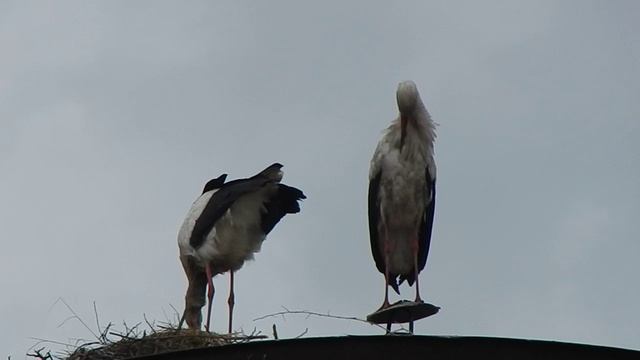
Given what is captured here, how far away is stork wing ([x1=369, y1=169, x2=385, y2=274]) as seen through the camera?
1221 cm

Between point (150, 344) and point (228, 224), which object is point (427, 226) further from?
point (150, 344)

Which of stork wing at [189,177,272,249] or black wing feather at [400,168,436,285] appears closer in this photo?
stork wing at [189,177,272,249]

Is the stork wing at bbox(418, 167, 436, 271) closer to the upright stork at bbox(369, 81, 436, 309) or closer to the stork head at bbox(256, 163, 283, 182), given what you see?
the upright stork at bbox(369, 81, 436, 309)

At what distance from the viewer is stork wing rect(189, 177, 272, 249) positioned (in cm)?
1196

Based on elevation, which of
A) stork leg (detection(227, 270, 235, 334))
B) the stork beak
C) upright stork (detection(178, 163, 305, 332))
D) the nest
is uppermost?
the stork beak

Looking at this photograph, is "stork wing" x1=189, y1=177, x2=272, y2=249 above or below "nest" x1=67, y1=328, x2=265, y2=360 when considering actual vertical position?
above

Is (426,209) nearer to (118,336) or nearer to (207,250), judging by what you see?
(207,250)

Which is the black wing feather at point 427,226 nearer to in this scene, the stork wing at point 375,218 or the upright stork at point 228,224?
the stork wing at point 375,218

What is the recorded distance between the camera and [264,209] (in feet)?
40.5

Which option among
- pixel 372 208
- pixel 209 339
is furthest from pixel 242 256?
pixel 209 339

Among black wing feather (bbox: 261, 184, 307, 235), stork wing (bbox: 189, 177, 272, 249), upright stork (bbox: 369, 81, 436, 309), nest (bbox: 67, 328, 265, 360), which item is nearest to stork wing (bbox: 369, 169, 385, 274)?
upright stork (bbox: 369, 81, 436, 309)

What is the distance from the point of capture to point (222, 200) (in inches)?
474

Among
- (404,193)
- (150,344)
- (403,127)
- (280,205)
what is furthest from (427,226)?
(150,344)

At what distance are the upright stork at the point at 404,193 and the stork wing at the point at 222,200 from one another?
101 cm
